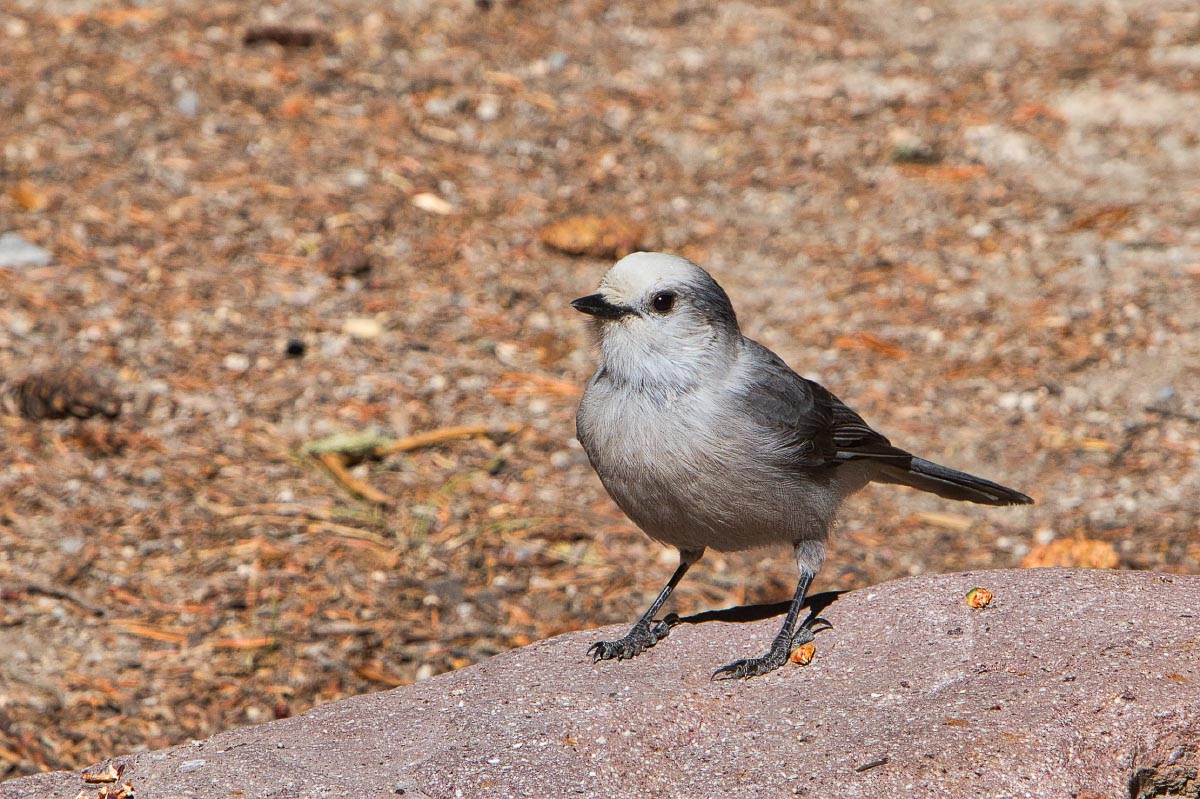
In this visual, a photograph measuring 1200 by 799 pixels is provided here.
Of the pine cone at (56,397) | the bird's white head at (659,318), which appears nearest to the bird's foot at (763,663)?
the bird's white head at (659,318)

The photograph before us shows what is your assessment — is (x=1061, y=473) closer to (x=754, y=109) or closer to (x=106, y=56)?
(x=754, y=109)

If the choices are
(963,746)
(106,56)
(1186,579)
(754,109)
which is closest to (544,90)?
(754,109)

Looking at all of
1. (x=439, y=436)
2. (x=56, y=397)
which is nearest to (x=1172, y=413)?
(x=439, y=436)

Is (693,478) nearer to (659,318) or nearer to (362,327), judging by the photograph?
(659,318)

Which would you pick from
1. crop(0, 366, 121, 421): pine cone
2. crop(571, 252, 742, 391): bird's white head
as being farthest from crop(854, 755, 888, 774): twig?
crop(0, 366, 121, 421): pine cone

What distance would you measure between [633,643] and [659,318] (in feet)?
3.53

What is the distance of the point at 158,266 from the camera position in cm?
762

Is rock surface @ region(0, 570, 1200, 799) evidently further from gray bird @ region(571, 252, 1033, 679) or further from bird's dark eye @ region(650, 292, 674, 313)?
bird's dark eye @ region(650, 292, 674, 313)

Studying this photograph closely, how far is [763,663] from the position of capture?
415 cm

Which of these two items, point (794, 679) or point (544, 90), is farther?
point (544, 90)

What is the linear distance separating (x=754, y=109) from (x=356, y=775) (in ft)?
23.5

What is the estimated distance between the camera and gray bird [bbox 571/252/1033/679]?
434 centimetres

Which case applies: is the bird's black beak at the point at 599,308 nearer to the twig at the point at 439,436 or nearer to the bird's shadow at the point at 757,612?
the bird's shadow at the point at 757,612

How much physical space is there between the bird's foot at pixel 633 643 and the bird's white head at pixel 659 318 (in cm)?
82
